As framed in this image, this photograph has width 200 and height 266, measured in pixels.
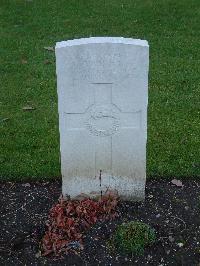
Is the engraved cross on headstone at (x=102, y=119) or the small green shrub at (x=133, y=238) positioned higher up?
the engraved cross on headstone at (x=102, y=119)

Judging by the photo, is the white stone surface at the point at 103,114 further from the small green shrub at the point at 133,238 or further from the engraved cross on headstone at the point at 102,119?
the small green shrub at the point at 133,238

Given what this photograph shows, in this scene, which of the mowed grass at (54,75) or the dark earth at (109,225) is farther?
the mowed grass at (54,75)

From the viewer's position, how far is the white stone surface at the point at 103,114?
4.32 m

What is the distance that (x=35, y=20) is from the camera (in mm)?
10219

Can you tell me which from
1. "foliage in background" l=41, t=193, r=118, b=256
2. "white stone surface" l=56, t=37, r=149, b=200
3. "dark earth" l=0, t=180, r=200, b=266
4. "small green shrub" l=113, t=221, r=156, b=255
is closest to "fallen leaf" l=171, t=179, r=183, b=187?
"dark earth" l=0, t=180, r=200, b=266

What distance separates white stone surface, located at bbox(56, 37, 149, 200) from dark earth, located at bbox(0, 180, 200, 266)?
0.26 meters

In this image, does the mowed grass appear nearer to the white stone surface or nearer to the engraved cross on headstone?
the white stone surface

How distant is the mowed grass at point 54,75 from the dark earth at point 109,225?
0.92 ft

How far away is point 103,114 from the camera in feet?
15.0

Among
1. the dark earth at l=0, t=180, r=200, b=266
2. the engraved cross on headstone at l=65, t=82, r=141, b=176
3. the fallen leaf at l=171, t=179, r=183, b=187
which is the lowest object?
the dark earth at l=0, t=180, r=200, b=266

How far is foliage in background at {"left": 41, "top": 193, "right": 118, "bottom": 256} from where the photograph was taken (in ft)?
14.8

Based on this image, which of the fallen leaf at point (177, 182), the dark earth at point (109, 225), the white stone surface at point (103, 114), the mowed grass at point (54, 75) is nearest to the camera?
the white stone surface at point (103, 114)

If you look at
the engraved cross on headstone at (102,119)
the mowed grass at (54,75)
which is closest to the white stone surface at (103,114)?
the engraved cross on headstone at (102,119)

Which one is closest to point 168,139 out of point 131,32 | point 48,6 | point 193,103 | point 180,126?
point 180,126
